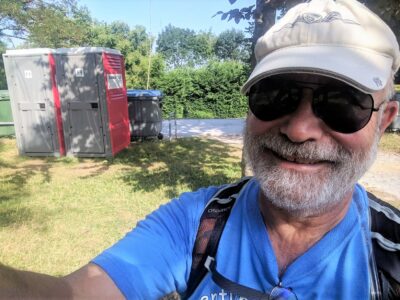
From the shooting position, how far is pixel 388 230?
1171 mm

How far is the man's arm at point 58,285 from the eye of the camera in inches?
35.9

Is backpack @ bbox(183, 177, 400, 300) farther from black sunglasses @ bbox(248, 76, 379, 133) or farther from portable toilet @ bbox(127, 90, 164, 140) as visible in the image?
portable toilet @ bbox(127, 90, 164, 140)

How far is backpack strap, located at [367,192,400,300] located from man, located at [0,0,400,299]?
3 centimetres

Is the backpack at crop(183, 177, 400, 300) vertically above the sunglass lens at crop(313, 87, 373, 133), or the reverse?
the sunglass lens at crop(313, 87, 373, 133)

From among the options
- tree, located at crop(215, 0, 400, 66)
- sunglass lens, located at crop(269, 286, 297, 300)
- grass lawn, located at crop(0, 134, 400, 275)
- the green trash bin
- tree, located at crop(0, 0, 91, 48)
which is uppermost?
tree, located at crop(0, 0, 91, 48)

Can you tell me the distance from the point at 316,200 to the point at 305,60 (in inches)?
17.8

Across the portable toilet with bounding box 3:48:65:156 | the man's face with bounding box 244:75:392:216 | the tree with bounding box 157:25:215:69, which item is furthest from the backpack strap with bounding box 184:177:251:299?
the tree with bounding box 157:25:215:69

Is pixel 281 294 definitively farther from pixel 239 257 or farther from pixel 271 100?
pixel 271 100

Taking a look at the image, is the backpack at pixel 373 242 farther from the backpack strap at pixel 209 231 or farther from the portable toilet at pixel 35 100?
the portable toilet at pixel 35 100

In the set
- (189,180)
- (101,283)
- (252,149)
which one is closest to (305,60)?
(252,149)

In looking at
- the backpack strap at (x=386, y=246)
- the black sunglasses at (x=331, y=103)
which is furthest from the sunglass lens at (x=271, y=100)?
the backpack strap at (x=386, y=246)

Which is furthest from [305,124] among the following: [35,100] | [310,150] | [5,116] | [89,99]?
[5,116]

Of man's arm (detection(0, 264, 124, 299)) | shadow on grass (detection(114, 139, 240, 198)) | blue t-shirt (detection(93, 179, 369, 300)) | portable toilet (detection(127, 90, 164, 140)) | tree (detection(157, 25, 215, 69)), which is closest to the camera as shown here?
man's arm (detection(0, 264, 124, 299))

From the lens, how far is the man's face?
121cm
